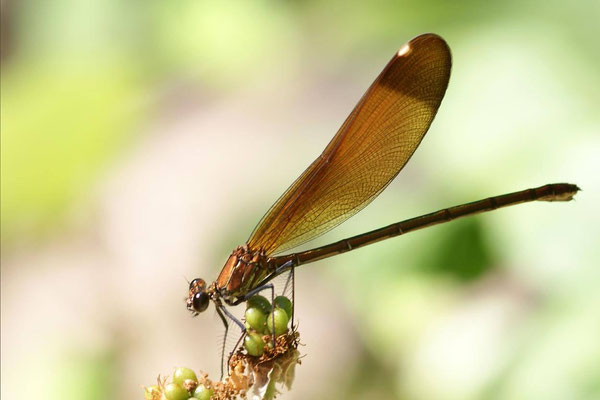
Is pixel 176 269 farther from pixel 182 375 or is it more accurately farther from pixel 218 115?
pixel 182 375

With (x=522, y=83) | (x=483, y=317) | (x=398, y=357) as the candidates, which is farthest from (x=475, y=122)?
(x=398, y=357)

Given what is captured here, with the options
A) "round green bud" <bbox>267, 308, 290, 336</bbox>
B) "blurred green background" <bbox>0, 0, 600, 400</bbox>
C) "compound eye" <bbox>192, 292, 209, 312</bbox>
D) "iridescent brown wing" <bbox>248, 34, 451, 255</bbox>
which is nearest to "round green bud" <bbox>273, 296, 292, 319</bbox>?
"round green bud" <bbox>267, 308, 290, 336</bbox>

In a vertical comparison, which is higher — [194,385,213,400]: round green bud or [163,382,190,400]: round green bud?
[163,382,190,400]: round green bud

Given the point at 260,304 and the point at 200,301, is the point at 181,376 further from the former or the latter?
the point at 200,301

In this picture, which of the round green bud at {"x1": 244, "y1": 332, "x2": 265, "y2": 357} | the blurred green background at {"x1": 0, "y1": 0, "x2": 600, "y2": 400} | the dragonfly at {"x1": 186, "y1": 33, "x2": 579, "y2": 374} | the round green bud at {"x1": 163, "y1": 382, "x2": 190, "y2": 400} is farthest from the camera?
the blurred green background at {"x1": 0, "y1": 0, "x2": 600, "y2": 400}

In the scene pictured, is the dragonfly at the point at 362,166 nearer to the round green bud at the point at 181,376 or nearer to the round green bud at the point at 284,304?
the round green bud at the point at 284,304

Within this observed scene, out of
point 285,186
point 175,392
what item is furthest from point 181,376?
point 285,186

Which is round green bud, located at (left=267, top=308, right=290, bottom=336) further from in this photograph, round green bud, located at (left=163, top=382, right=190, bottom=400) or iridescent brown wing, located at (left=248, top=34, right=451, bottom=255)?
iridescent brown wing, located at (left=248, top=34, right=451, bottom=255)

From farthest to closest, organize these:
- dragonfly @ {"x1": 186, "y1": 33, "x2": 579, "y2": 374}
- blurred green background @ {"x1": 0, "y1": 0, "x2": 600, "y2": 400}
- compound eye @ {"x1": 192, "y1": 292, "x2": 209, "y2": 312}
→ 1. blurred green background @ {"x1": 0, "y1": 0, "x2": 600, "y2": 400}
2. dragonfly @ {"x1": 186, "y1": 33, "x2": 579, "y2": 374}
3. compound eye @ {"x1": 192, "y1": 292, "x2": 209, "y2": 312}
